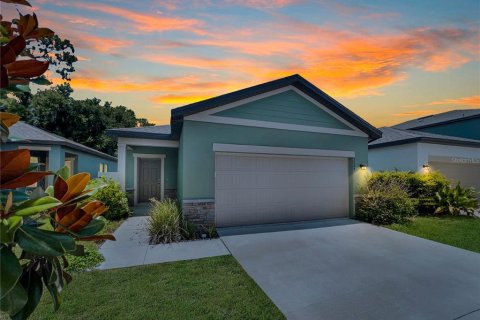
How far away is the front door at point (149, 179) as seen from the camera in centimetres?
1235

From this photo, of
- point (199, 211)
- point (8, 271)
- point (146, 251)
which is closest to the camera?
point (8, 271)

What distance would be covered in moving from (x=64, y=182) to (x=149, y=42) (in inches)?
192

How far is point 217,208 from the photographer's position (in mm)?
7586

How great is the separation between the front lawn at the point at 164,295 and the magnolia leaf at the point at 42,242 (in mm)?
2974

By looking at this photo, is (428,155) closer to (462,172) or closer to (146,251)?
(462,172)

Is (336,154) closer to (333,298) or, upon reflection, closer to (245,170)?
(245,170)

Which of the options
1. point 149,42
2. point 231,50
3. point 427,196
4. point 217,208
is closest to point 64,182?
point 149,42

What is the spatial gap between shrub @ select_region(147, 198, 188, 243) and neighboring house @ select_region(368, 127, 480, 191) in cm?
1293

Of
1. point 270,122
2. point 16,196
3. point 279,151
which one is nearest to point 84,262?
point 16,196

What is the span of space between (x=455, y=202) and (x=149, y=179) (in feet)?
48.0

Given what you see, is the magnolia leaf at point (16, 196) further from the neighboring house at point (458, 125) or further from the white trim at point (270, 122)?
the neighboring house at point (458, 125)

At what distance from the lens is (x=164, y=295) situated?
12.2ft

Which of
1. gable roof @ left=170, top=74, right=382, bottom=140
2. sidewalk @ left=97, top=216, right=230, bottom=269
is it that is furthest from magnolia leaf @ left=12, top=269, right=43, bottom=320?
gable roof @ left=170, top=74, right=382, bottom=140

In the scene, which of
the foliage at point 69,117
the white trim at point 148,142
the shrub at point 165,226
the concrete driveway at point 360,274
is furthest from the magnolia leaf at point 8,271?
the foliage at point 69,117
